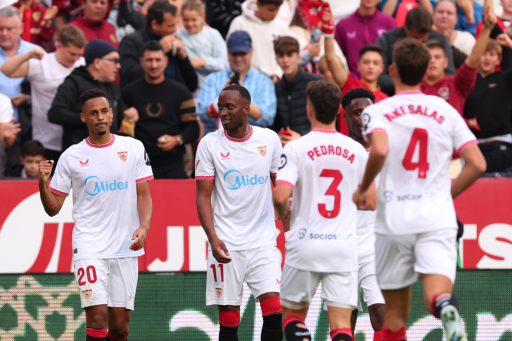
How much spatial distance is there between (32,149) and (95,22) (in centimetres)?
259

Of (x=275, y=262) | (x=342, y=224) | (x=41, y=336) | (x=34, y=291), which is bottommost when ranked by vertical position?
(x=41, y=336)

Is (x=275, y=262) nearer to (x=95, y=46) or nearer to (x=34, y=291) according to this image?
(x=34, y=291)

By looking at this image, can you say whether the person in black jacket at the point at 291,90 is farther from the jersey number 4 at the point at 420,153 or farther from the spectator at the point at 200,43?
the jersey number 4 at the point at 420,153

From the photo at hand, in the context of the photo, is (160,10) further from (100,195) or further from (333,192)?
(333,192)

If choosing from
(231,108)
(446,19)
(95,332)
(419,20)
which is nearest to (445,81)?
(419,20)

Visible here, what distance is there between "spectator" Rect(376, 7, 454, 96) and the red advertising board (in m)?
2.11

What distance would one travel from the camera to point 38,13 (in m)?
11.8

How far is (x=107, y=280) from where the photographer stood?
22.2 feet

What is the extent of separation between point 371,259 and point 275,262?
0.91 metres

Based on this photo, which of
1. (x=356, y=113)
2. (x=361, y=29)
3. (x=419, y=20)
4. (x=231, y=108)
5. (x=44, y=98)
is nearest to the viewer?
(x=231, y=108)

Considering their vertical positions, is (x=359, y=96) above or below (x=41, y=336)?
above

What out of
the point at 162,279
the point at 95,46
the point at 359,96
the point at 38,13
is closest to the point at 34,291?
the point at 162,279

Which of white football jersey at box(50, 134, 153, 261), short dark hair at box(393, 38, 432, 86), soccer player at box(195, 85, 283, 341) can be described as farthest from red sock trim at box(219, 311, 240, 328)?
short dark hair at box(393, 38, 432, 86)

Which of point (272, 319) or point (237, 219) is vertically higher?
point (237, 219)
